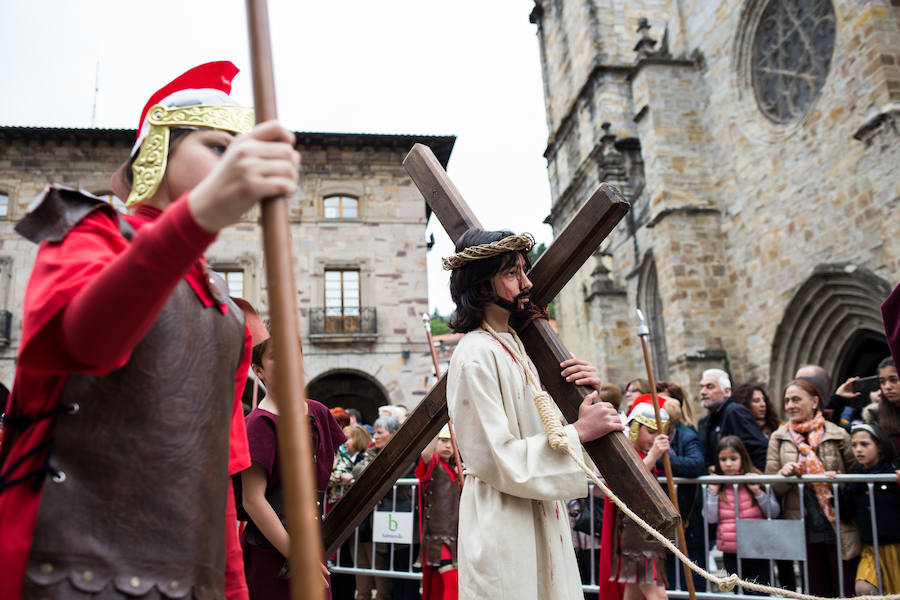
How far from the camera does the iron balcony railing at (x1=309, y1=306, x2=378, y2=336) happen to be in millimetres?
Result: 20016

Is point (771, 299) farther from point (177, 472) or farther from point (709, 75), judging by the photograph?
point (177, 472)

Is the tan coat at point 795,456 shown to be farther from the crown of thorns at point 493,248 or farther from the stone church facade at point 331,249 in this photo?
the stone church facade at point 331,249

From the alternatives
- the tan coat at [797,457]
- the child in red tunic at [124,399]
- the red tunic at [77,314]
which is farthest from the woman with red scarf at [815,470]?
the red tunic at [77,314]

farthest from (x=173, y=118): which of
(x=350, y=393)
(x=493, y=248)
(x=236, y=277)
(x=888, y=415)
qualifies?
(x=350, y=393)

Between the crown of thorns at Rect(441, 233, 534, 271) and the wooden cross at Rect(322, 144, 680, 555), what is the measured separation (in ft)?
1.00

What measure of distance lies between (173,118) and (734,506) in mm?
4727

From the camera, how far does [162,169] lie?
1.53m

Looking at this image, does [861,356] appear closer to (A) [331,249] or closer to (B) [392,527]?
(B) [392,527]

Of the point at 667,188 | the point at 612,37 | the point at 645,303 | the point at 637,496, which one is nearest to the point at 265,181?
the point at 637,496

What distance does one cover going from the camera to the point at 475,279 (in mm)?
2752

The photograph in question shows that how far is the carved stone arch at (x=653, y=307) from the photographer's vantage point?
18.6m

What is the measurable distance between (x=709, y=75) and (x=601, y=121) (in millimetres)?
4975

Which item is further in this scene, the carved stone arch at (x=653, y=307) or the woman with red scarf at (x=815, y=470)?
the carved stone arch at (x=653, y=307)

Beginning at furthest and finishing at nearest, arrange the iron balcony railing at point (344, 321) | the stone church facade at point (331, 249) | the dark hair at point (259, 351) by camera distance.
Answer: the iron balcony railing at point (344, 321), the stone church facade at point (331, 249), the dark hair at point (259, 351)
